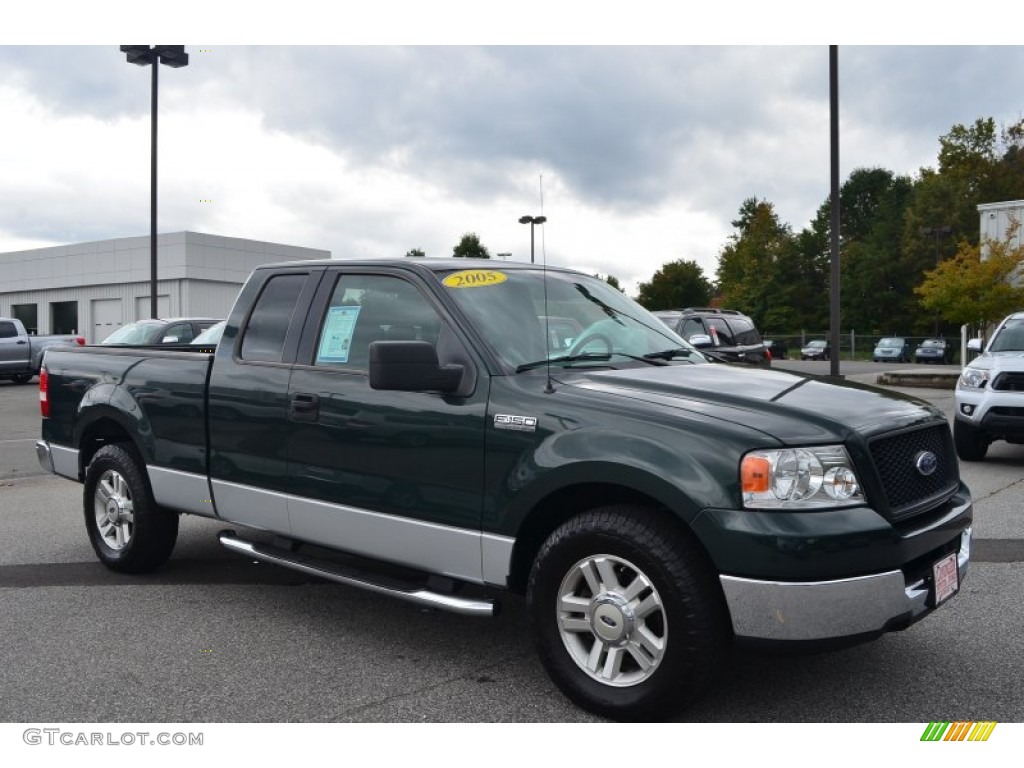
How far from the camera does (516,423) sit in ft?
12.7

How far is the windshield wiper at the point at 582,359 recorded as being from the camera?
13.6ft

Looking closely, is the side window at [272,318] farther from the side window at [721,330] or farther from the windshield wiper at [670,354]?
the side window at [721,330]

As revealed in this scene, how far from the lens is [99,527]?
19.8 ft

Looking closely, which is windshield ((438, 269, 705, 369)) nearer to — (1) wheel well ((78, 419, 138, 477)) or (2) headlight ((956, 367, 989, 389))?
(1) wheel well ((78, 419, 138, 477))

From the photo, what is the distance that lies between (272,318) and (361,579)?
156 cm

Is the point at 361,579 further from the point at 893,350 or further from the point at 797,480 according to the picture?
the point at 893,350

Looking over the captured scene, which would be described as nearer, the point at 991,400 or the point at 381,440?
→ the point at 381,440

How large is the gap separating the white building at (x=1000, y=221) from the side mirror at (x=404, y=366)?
31.3 meters

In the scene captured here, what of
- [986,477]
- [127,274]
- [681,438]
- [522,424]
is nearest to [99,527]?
[522,424]

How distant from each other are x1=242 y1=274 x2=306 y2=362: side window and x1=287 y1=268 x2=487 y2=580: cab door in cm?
20

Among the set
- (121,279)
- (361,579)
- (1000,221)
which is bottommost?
(361,579)

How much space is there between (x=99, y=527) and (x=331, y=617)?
1.98 meters

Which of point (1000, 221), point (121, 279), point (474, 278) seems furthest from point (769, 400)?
point (121, 279)

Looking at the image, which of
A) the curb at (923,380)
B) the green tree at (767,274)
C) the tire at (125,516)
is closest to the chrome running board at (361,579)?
the tire at (125,516)
